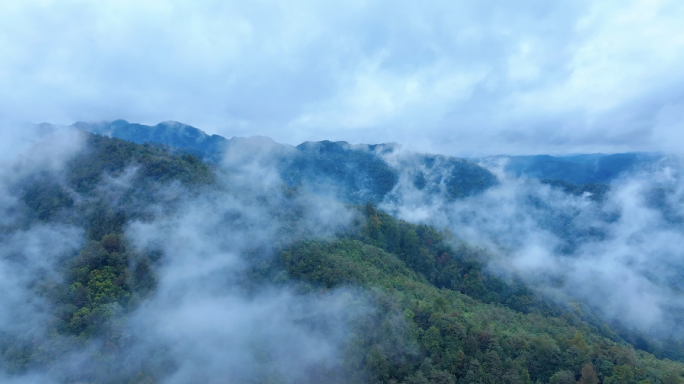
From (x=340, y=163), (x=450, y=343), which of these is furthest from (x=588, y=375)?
(x=340, y=163)

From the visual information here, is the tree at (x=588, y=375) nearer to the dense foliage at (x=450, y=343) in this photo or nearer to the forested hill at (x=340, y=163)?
the dense foliage at (x=450, y=343)

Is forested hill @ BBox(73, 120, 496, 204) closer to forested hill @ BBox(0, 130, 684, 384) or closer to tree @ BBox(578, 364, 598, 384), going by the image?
forested hill @ BBox(0, 130, 684, 384)

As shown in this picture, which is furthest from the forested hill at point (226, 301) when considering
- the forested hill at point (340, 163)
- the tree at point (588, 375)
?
the forested hill at point (340, 163)

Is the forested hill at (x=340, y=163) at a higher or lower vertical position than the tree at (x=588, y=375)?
higher

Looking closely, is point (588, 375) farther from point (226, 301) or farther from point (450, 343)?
point (226, 301)

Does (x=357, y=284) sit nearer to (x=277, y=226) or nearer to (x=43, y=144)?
(x=277, y=226)

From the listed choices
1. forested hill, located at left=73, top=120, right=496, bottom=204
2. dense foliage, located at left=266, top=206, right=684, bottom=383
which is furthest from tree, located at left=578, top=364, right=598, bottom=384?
forested hill, located at left=73, top=120, right=496, bottom=204

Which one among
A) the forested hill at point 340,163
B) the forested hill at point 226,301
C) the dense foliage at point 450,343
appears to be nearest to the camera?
the dense foliage at point 450,343

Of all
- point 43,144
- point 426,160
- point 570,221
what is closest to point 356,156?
point 426,160

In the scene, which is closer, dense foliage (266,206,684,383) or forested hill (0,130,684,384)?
dense foliage (266,206,684,383)
